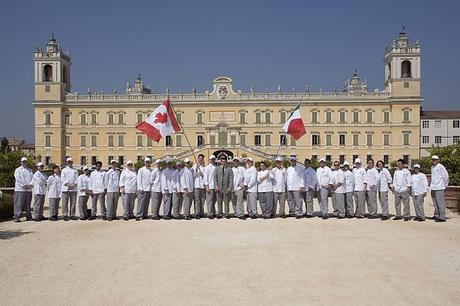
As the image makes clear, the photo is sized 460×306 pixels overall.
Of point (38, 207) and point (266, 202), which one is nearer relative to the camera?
point (38, 207)

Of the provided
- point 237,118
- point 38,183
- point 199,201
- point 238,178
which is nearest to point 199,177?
point 199,201

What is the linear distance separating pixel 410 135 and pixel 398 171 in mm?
46329

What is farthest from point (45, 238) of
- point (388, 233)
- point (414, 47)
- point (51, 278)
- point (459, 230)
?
point (414, 47)

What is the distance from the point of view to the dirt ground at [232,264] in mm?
5895

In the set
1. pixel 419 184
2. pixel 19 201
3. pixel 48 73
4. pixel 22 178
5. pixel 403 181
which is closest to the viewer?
pixel 419 184

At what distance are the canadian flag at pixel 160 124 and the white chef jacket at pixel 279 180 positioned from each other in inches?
126

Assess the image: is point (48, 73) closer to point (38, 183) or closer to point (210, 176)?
point (38, 183)

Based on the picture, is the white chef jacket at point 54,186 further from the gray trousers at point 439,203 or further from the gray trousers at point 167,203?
the gray trousers at point 439,203

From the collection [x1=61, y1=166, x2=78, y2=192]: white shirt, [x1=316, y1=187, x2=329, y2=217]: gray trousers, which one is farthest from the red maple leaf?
[x1=316, y1=187, x2=329, y2=217]: gray trousers

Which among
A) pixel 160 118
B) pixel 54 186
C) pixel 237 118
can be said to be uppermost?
pixel 237 118

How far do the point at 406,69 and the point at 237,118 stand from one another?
20239 millimetres

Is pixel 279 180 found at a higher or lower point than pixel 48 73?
lower

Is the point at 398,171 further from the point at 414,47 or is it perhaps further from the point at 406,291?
the point at 414,47

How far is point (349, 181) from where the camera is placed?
13758 millimetres
